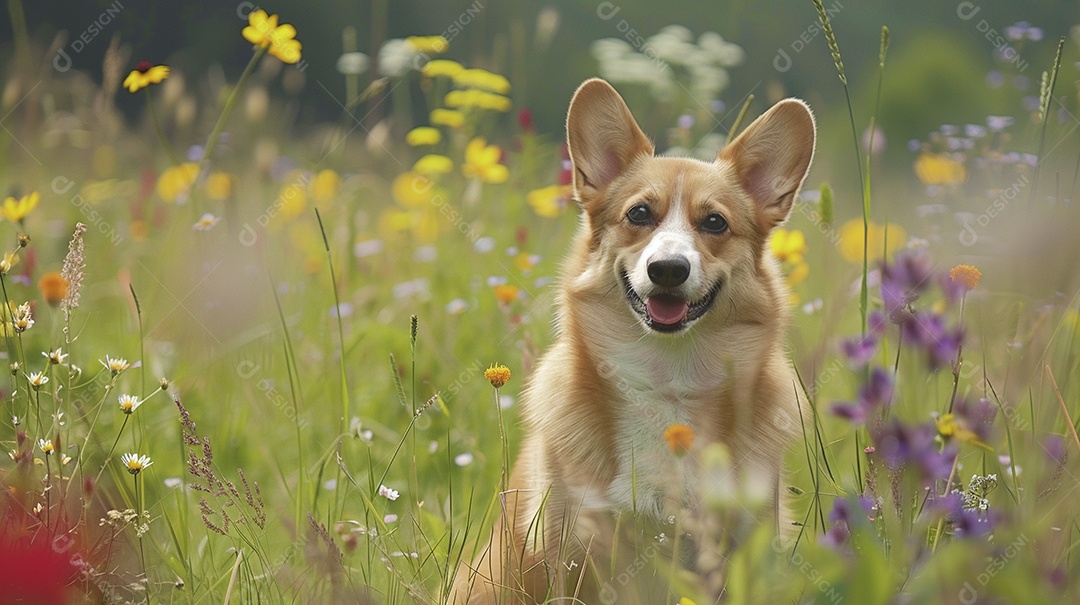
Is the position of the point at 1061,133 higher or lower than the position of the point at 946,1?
lower

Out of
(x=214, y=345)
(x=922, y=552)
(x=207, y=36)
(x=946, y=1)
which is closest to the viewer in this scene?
(x=922, y=552)

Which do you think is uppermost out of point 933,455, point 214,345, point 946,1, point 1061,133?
point 946,1

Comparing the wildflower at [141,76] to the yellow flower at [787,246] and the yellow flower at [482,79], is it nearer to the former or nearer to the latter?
the yellow flower at [482,79]

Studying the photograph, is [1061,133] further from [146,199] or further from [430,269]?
[146,199]

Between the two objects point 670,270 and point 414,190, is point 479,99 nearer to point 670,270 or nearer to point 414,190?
point 414,190

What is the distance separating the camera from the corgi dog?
8.14 ft

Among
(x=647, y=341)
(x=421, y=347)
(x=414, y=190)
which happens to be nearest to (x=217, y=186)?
(x=414, y=190)

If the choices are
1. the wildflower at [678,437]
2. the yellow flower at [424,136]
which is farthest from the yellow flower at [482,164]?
the wildflower at [678,437]

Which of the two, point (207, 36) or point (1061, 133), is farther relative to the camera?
point (207, 36)

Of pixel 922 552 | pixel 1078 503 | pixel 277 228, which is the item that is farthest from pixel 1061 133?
pixel 277 228

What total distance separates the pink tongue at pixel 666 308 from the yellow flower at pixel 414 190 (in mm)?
2199

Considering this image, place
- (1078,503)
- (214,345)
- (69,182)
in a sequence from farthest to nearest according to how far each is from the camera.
→ (69,182) → (214,345) → (1078,503)

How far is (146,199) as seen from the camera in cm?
541

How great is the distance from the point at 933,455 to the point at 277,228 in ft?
13.7
